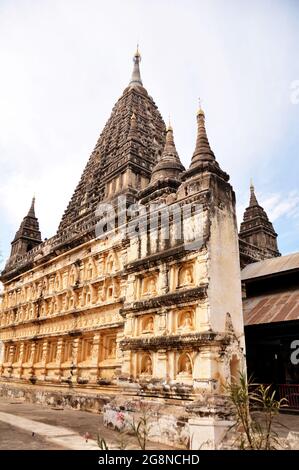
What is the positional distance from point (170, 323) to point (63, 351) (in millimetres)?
10063

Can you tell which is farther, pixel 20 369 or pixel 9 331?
pixel 9 331

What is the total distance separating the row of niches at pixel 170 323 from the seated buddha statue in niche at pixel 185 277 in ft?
2.82

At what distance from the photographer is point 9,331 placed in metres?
25.6

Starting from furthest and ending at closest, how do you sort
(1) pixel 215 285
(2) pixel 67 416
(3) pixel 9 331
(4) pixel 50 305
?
(3) pixel 9 331, (4) pixel 50 305, (2) pixel 67 416, (1) pixel 215 285

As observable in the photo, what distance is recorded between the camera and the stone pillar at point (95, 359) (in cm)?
1587

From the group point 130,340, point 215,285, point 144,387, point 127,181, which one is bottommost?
point 144,387

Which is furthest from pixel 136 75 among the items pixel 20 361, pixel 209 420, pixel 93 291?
pixel 209 420

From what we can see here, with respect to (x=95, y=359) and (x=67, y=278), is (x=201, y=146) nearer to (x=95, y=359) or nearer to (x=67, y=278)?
(x=95, y=359)

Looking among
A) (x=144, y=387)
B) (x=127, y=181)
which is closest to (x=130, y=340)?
(x=144, y=387)

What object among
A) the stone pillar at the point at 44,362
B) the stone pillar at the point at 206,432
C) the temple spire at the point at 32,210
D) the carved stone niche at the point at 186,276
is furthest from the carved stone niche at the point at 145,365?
the temple spire at the point at 32,210

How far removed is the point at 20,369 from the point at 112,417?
1348cm

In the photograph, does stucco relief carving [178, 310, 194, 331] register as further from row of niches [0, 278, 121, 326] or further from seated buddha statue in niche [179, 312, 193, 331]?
row of niches [0, 278, 121, 326]

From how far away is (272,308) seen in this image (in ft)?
45.3
